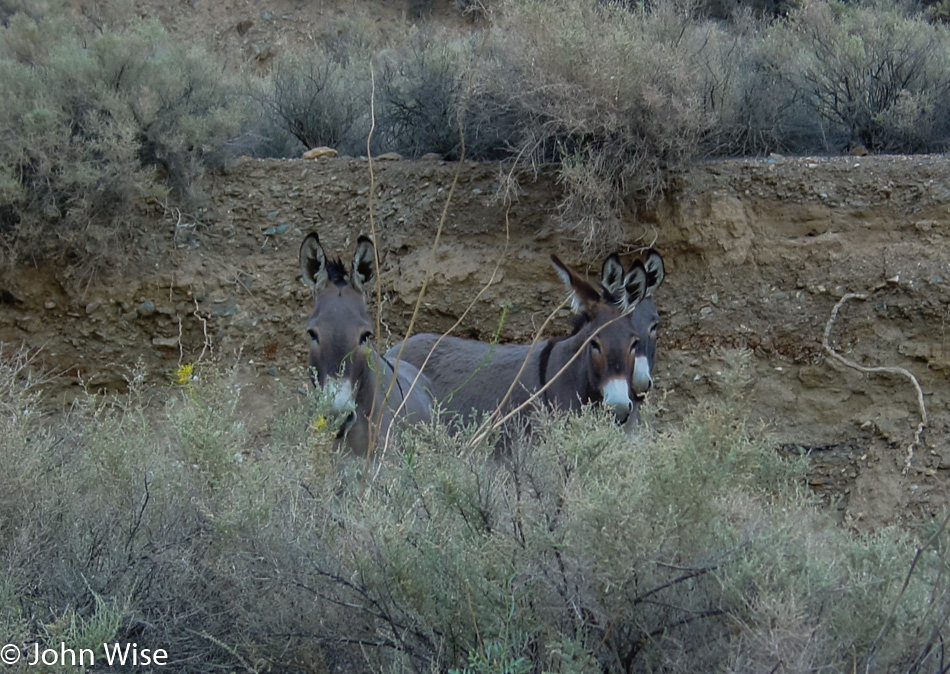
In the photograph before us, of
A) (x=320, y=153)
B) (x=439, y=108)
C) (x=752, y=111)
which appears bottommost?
(x=320, y=153)

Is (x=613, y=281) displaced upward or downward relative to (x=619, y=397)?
upward

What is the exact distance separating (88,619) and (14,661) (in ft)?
1.56

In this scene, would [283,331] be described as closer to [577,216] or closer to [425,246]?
[425,246]

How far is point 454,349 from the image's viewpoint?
30.7 feet

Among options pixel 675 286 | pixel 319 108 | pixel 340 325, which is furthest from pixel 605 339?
pixel 319 108

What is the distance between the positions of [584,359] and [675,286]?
266cm

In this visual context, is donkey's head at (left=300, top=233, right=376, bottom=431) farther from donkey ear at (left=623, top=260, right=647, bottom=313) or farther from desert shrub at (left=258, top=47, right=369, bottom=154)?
desert shrub at (left=258, top=47, right=369, bottom=154)

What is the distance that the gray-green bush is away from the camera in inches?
138

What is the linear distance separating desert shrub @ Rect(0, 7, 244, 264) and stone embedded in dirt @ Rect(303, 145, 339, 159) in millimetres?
837

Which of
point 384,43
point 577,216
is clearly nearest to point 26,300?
point 577,216

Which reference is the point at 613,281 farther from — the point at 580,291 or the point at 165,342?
the point at 165,342

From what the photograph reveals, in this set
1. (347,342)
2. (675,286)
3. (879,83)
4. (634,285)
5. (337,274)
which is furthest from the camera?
(879,83)

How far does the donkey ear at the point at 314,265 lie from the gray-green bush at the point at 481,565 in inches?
105

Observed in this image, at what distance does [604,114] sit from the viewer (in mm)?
9828
